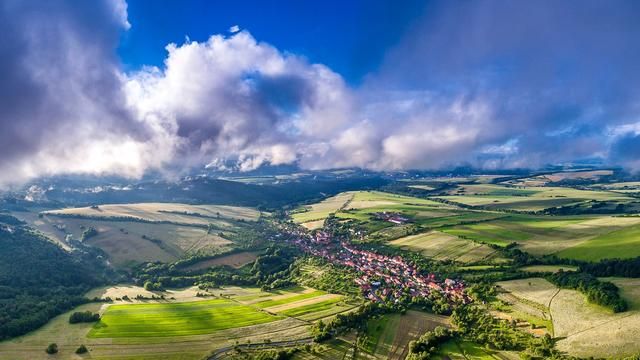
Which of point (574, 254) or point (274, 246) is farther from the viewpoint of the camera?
Answer: point (274, 246)

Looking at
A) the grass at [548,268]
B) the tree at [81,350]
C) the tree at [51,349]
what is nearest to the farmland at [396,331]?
the grass at [548,268]

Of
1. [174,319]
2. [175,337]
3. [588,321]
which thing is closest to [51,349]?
[175,337]

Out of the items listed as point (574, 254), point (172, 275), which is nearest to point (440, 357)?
point (574, 254)

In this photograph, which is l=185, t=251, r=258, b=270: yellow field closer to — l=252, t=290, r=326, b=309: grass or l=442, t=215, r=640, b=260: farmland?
l=252, t=290, r=326, b=309: grass

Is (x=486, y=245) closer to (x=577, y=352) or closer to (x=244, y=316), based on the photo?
(x=577, y=352)

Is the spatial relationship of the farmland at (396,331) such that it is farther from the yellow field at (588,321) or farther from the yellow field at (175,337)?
the yellow field at (588,321)

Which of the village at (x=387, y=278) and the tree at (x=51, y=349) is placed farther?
the village at (x=387, y=278)

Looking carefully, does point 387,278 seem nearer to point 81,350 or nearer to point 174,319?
point 174,319
